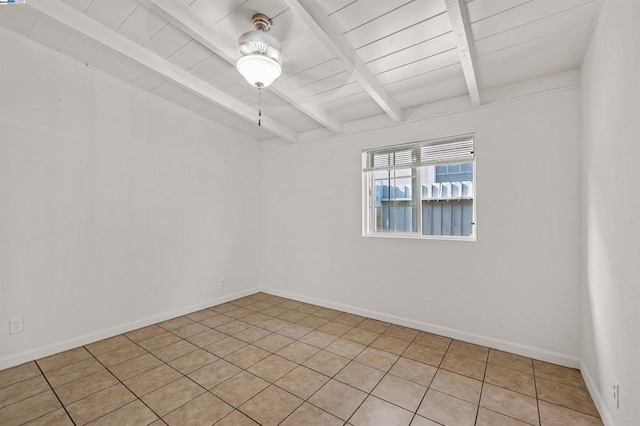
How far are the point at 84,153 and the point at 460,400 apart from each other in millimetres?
4001

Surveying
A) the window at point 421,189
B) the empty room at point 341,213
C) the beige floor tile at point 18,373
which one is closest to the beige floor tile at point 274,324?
the empty room at point 341,213

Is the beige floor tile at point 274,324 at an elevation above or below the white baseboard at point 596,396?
below

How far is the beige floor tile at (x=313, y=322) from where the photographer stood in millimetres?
3295

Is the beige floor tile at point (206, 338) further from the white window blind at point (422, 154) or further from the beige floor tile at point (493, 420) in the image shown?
the white window blind at point (422, 154)

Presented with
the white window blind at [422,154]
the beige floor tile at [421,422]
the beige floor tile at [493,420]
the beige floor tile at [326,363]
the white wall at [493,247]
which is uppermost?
the white window blind at [422,154]

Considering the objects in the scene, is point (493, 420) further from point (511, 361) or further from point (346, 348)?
point (346, 348)

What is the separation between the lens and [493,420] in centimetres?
176

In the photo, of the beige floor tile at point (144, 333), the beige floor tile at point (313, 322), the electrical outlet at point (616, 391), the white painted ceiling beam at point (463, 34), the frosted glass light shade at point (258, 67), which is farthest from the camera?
the beige floor tile at point (313, 322)

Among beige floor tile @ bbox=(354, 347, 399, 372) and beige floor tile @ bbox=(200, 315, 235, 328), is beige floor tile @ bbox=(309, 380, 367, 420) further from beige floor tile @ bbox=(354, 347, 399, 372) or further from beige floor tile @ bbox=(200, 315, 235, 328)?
beige floor tile @ bbox=(200, 315, 235, 328)

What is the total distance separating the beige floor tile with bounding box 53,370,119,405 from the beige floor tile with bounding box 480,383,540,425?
9.24 ft

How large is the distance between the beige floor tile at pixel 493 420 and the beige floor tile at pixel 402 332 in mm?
1082

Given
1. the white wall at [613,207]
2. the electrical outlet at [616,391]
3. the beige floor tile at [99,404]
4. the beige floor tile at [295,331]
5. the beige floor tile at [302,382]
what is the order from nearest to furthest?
the white wall at [613,207] → the electrical outlet at [616,391] → the beige floor tile at [99,404] → the beige floor tile at [302,382] → the beige floor tile at [295,331]

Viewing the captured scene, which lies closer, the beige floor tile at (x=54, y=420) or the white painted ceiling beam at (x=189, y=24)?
the beige floor tile at (x=54, y=420)

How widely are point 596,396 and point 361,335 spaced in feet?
6.07
